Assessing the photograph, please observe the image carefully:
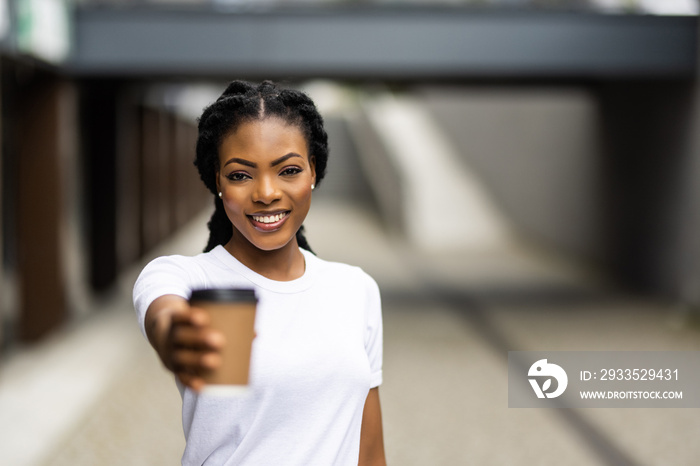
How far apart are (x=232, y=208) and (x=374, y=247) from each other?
49.2ft

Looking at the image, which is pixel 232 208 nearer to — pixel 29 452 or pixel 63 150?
pixel 29 452

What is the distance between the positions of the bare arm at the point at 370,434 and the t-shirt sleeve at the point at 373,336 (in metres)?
0.03

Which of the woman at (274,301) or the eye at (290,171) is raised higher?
the eye at (290,171)

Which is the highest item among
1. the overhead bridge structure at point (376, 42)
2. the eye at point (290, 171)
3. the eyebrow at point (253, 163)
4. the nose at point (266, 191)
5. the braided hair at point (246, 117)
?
the overhead bridge structure at point (376, 42)

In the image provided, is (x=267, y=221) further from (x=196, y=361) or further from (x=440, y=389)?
(x=440, y=389)

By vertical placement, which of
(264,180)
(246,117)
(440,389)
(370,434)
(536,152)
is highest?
(246,117)

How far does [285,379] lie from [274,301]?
0.45ft

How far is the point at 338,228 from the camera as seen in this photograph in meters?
19.9

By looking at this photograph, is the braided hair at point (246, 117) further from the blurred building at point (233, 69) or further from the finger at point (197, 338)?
the blurred building at point (233, 69)

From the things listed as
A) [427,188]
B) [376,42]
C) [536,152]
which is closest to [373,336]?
[376,42]

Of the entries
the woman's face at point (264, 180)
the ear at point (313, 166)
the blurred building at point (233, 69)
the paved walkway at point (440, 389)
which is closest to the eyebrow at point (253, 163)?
the woman's face at point (264, 180)

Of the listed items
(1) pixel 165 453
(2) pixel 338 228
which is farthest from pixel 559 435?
(2) pixel 338 228

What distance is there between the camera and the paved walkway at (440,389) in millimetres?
5105

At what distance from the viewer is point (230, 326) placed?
3.59 ft
